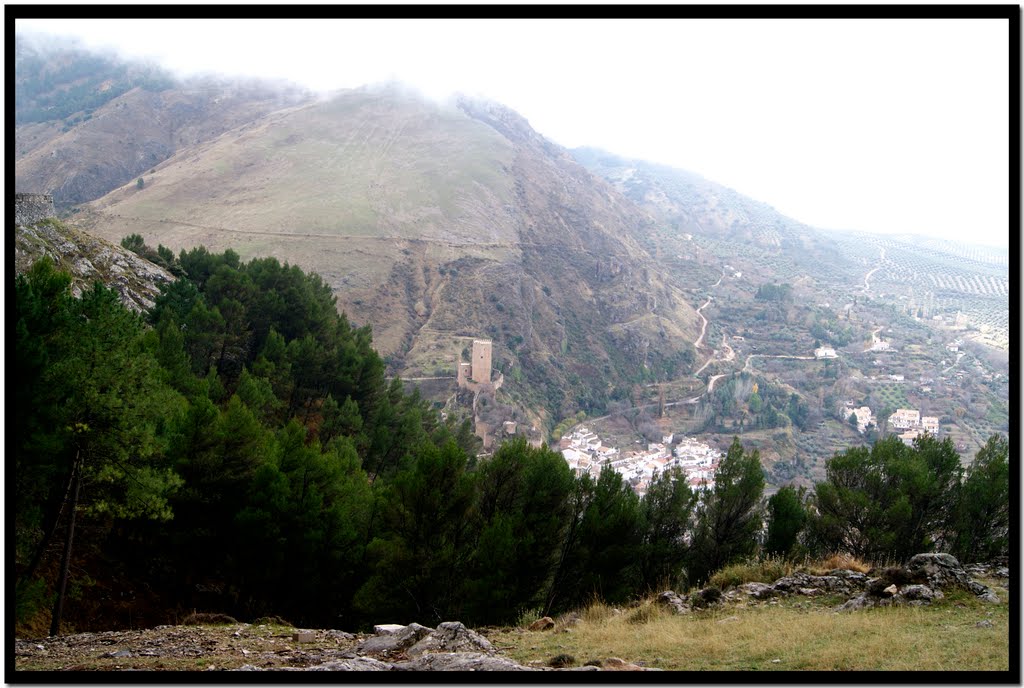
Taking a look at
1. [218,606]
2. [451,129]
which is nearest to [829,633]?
[218,606]

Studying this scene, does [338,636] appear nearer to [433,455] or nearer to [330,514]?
[433,455]

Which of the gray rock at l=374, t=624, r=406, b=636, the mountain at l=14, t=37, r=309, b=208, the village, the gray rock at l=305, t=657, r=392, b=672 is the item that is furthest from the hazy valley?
the mountain at l=14, t=37, r=309, b=208

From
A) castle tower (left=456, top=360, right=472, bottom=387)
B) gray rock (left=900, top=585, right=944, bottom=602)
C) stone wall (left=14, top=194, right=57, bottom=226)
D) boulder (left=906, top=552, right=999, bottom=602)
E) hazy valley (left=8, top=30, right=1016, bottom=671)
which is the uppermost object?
stone wall (left=14, top=194, right=57, bottom=226)

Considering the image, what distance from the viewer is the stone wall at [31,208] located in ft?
75.7

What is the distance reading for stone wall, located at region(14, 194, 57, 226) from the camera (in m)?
23.1

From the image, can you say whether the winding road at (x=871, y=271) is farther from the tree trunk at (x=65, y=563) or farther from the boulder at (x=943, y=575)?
the tree trunk at (x=65, y=563)

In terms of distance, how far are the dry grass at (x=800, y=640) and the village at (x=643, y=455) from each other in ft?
136

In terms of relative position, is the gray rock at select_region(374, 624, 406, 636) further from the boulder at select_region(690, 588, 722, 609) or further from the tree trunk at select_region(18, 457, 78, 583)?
the tree trunk at select_region(18, 457, 78, 583)

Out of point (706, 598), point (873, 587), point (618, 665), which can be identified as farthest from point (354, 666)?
point (873, 587)

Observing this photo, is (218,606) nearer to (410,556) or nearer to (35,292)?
(410,556)

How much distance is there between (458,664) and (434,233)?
8512 cm

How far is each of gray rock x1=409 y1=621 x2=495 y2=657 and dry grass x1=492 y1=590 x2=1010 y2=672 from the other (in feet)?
1.13

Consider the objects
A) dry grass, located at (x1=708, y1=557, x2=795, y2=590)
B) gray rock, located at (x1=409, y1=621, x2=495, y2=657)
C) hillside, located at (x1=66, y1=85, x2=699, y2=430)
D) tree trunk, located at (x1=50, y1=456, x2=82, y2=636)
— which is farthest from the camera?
hillside, located at (x1=66, y1=85, x2=699, y2=430)

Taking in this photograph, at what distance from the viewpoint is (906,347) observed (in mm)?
77938
